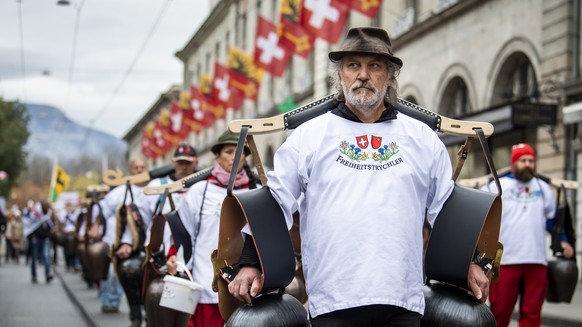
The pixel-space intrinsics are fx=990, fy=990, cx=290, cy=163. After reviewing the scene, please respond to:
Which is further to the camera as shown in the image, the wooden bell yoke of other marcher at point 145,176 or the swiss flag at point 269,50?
the swiss flag at point 269,50

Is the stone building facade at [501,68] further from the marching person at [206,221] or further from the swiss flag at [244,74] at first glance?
the marching person at [206,221]

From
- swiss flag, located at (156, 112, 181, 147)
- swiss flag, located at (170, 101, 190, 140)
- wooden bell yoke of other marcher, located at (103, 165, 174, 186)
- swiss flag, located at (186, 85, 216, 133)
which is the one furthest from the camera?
swiss flag, located at (156, 112, 181, 147)

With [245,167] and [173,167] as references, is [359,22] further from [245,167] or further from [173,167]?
[245,167]

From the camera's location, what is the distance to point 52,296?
59.6ft

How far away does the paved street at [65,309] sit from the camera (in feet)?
40.5

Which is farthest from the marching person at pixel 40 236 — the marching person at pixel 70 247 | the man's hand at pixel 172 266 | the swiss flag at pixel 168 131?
the swiss flag at pixel 168 131

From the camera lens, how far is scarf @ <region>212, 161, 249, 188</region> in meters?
6.90

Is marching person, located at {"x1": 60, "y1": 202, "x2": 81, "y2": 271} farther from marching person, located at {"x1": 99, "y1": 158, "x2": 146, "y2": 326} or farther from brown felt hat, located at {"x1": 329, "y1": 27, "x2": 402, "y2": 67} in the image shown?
brown felt hat, located at {"x1": 329, "y1": 27, "x2": 402, "y2": 67}

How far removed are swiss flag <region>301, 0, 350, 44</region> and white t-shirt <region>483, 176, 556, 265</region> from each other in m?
13.8

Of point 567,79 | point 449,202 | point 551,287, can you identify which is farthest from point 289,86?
point 449,202

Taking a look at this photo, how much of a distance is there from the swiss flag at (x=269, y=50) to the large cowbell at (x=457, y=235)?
73.7 ft

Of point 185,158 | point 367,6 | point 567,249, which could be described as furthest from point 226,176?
point 367,6

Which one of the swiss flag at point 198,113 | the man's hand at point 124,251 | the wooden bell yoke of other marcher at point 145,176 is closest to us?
the wooden bell yoke of other marcher at point 145,176

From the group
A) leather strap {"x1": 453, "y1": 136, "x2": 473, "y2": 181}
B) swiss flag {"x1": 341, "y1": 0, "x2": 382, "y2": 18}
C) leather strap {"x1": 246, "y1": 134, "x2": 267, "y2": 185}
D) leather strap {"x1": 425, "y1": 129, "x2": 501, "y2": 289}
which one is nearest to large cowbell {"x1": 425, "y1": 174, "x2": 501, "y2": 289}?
leather strap {"x1": 425, "y1": 129, "x2": 501, "y2": 289}
